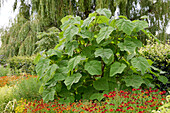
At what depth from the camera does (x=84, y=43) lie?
9.65 ft

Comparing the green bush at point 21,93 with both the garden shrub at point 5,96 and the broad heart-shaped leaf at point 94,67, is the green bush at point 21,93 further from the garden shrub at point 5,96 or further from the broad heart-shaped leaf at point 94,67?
the broad heart-shaped leaf at point 94,67

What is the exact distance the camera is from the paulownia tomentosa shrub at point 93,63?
99.3 inches

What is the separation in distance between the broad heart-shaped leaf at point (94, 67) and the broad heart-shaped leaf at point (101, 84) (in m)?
0.20

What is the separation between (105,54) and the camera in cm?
250

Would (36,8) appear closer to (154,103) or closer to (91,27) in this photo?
(91,27)

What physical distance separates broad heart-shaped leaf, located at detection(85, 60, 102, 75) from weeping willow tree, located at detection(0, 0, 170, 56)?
3940mm

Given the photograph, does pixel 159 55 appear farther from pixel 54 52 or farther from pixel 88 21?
pixel 54 52

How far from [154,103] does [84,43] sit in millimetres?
1439

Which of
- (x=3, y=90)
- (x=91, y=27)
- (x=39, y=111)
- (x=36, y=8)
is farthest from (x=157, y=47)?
(x=36, y=8)

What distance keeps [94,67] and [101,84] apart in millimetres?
287

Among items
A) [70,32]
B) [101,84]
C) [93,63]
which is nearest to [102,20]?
[70,32]

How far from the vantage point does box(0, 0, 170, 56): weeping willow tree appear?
6.75 m

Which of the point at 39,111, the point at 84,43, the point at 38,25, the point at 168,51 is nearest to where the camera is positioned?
the point at 39,111

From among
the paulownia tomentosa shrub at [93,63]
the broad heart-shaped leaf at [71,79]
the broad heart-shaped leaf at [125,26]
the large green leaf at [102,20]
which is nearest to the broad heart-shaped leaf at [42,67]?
the paulownia tomentosa shrub at [93,63]
